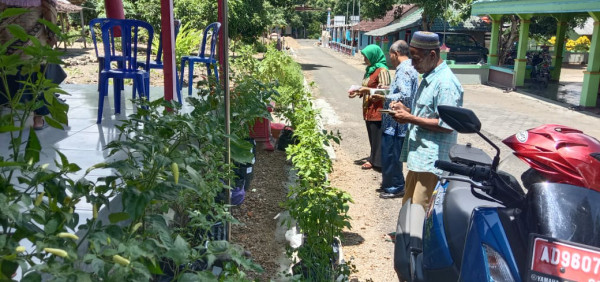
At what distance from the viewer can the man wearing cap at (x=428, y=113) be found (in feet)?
12.7

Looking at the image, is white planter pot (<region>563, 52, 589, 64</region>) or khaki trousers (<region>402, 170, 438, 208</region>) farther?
white planter pot (<region>563, 52, 589, 64</region>)

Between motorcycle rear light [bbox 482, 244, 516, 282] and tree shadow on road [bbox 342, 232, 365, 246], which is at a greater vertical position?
motorcycle rear light [bbox 482, 244, 516, 282]

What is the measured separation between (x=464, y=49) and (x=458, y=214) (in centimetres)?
2767

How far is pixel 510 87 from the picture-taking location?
61.8 ft

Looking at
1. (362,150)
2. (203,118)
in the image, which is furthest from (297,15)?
(203,118)

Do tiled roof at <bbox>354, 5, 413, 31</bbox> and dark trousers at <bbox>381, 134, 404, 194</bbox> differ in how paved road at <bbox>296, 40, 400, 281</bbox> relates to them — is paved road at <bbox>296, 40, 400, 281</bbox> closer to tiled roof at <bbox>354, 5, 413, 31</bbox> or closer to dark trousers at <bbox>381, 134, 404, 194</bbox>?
dark trousers at <bbox>381, 134, 404, 194</bbox>

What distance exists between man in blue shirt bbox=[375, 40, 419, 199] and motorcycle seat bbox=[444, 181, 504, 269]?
8.58 ft

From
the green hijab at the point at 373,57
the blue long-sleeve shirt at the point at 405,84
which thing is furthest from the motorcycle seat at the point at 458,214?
the green hijab at the point at 373,57

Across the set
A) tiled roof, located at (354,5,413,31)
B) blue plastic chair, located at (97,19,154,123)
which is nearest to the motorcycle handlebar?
blue plastic chair, located at (97,19,154,123)

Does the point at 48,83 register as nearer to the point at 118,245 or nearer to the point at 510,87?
the point at 118,245

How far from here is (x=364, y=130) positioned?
1069 centimetres

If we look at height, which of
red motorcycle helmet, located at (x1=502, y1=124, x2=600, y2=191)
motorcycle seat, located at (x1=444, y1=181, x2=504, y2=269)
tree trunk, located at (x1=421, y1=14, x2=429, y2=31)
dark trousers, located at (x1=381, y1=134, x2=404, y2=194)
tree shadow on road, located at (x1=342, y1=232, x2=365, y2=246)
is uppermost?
tree trunk, located at (x1=421, y1=14, x2=429, y2=31)

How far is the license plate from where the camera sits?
5.58 feet

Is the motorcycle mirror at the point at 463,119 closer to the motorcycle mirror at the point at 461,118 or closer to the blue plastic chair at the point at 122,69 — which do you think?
the motorcycle mirror at the point at 461,118
